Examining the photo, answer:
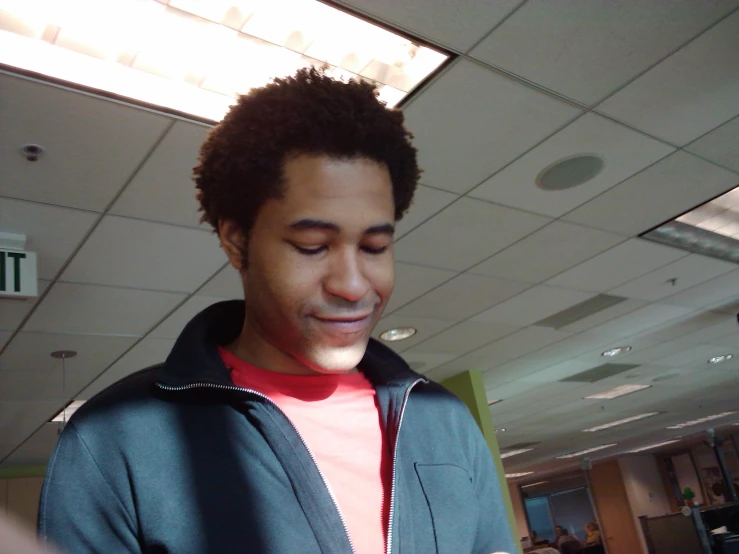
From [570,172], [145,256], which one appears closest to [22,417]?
[145,256]

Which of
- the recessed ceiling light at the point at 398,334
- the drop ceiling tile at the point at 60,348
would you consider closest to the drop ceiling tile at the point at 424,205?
the recessed ceiling light at the point at 398,334

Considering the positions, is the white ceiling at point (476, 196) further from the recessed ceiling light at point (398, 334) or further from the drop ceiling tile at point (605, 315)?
the recessed ceiling light at point (398, 334)

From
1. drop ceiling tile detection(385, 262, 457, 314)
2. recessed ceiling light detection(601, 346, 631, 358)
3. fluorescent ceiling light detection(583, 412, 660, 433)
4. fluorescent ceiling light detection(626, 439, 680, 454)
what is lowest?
fluorescent ceiling light detection(626, 439, 680, 454)

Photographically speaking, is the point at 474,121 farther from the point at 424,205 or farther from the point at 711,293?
the point at 711,293

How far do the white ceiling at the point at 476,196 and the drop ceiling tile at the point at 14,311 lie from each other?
0.06 feet

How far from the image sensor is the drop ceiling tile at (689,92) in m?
2.69

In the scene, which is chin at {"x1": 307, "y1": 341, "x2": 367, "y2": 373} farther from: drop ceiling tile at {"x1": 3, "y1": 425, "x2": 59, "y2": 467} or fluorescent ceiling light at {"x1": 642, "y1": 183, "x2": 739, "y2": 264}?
drop ceiling tile at {"x1": 3, "y1": 425, "x2": 59, "y2": 467}

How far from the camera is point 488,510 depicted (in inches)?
37.0

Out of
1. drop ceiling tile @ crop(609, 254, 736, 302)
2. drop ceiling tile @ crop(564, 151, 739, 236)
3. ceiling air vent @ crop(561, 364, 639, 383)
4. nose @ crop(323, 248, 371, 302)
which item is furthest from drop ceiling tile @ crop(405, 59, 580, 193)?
ceiling air vent @ crop(561, 364, 639, 383)

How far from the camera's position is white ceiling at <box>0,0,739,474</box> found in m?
2.50

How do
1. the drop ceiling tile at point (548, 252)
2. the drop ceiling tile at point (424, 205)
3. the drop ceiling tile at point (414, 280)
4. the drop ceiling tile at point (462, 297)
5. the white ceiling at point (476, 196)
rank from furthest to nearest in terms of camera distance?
the drop ceiling tile at point (462, 297), the drop ceiling tile at point (414, 280), the drop ceiling tile at point (548, 252), the drop ceiling tile at point (424, 205), the white ceiling at point (476, 196)

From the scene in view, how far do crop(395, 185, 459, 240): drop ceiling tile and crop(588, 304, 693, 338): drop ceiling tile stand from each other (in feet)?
10.6

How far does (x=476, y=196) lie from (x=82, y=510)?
3.07 m

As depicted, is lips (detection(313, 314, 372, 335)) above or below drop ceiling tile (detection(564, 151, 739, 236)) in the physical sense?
below
